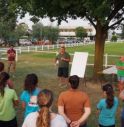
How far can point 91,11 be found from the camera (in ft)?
53.1

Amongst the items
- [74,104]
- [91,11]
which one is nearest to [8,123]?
[74,104]

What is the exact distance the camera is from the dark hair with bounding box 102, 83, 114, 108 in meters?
7.09

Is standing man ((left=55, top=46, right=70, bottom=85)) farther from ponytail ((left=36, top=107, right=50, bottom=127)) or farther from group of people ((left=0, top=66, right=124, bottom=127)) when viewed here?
ponytail ((left=36, top=107, right=50, bottom=127))

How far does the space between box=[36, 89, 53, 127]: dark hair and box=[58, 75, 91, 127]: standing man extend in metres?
1.96

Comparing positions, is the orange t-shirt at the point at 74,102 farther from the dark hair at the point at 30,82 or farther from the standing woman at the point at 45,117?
the standing woman at the point at 45,117

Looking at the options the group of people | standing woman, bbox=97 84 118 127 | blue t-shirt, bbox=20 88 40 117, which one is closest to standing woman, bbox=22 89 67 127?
the group of people

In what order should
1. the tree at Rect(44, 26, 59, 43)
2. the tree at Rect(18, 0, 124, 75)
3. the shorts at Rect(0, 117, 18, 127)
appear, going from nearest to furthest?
the shorts at Rect(0, 117, 18, 127), the tree at Rect(18, 0, 124, 75), the tree at Rect(44, 26, 59, 43)

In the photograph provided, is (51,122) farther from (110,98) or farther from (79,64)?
(79,64)

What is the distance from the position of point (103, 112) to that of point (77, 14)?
1123 cm

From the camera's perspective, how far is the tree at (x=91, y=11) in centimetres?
1588

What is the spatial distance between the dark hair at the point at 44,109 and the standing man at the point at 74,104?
6.42 ft

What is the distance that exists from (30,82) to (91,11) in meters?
10.0

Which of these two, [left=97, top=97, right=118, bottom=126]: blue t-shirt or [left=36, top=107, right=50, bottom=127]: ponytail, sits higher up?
[left=36, top=107, right=50, bottom=127]: ponytail

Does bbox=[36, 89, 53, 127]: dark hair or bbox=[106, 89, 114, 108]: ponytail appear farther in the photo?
bbox=[106, 89, 114, 108]: ponytail
